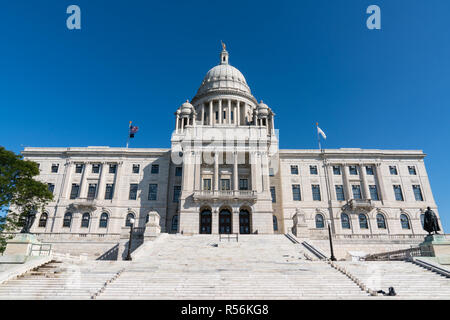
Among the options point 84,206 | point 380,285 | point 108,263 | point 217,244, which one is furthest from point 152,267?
point 84,206

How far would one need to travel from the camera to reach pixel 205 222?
3759 centimetres

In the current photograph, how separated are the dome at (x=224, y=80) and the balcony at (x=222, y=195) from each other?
2372cm

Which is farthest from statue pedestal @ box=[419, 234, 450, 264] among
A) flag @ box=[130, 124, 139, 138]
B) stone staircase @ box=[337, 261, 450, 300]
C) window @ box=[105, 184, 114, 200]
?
flag @ box=[130, 124, 139, 138]

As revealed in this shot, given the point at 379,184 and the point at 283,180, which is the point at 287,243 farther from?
the point at 379,184

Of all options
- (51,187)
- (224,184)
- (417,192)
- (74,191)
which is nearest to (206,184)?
(224,184)

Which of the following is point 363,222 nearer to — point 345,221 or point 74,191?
point 345,221

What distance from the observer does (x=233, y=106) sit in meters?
53.1

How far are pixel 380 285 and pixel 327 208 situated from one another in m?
29.2

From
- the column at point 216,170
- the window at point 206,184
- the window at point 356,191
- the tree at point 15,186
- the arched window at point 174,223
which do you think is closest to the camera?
the tree at point 15,186

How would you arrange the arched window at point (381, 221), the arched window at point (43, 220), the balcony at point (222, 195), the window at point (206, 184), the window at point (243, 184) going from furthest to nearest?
the arched window at point (381, 221) → the arched window at point (43, 220) → the window at point (243, 184) → the window at point (206, 184) → the balcony at point (222, 195)

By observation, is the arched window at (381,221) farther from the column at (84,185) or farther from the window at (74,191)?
the window at (74,191)

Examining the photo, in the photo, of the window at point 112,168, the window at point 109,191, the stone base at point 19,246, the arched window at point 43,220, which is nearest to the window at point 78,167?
the window at point 112,168

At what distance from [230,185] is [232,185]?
1.10ft

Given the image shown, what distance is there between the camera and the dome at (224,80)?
54.7m
